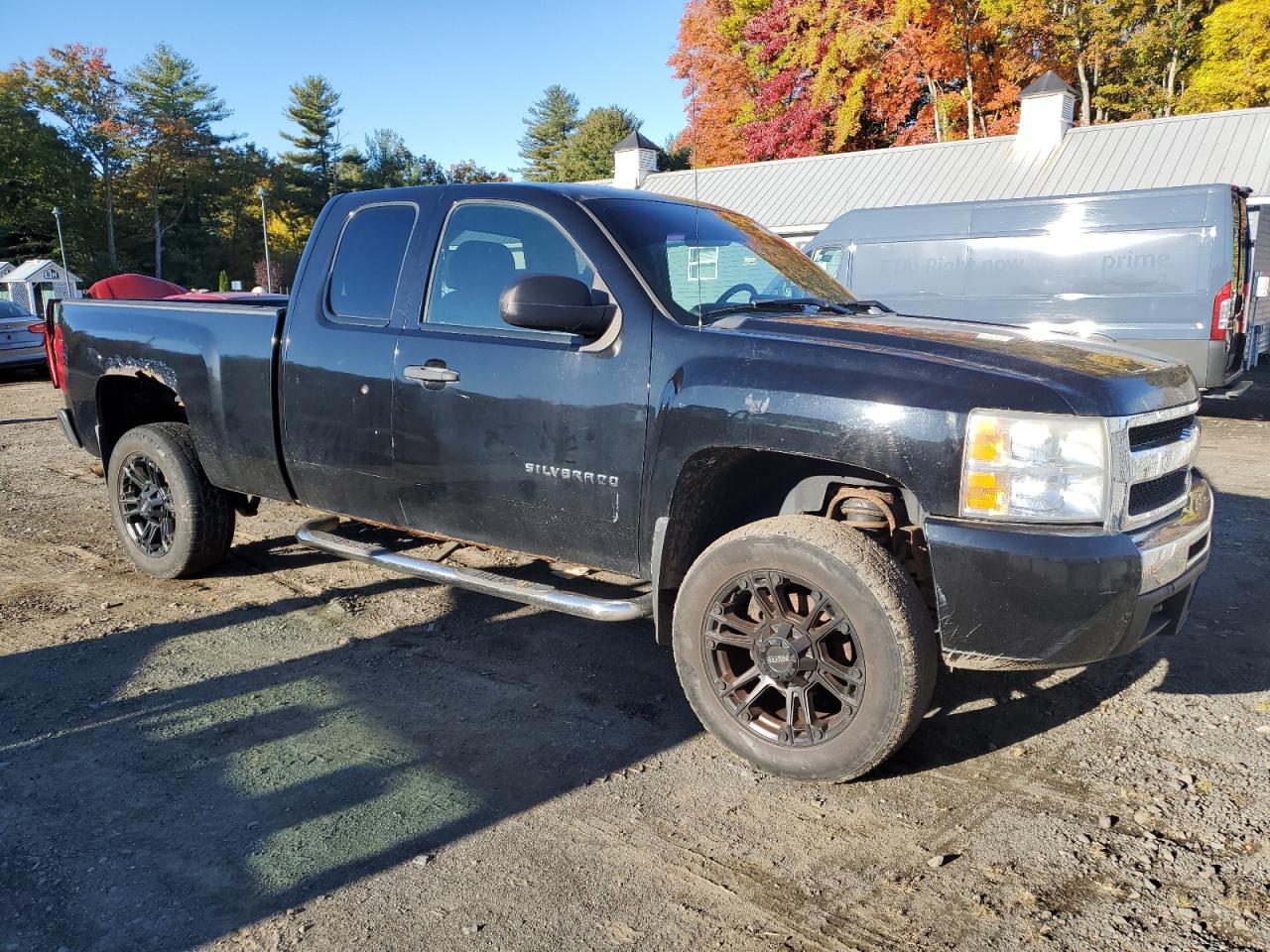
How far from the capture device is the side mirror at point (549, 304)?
325 cm

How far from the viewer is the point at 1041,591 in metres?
2.70

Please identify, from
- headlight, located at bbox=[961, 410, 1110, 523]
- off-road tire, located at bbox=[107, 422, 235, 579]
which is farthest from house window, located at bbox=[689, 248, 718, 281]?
off-road tire, located at bbox=[107, 422, 235, 579]

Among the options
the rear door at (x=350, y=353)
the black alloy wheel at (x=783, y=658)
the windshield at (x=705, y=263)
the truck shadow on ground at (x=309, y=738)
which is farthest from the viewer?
the rear door at (x=350, y=353)

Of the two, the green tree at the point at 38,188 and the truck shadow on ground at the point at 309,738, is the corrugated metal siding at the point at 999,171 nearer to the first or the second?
the truck shadow on ground at the point at 309,738

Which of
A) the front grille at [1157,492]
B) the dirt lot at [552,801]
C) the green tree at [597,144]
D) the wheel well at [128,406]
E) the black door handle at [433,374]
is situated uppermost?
the green tree at [597,144]

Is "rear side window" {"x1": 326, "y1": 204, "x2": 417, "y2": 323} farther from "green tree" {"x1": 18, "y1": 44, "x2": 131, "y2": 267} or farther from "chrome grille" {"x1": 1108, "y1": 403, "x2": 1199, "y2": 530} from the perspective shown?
"green tree" {"x1": 18, "y1": 44, "x2": 131, "y2": 267}

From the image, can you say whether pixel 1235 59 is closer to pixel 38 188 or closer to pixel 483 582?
pixel 483 582

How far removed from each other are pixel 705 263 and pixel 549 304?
82 centimetres

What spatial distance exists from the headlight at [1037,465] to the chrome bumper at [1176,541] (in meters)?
0.23

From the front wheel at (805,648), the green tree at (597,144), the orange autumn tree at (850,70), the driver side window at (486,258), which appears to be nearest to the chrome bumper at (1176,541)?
the front wheel at (805,648)

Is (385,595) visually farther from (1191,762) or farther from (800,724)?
(1191,762)

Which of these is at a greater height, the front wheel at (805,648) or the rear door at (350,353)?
the rear door at (350,353)

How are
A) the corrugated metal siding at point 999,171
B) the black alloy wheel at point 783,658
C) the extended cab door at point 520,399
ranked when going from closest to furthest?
the black alloy wheel at point 783,658 → the extended cab door at point 520,399 → the corrugated metal siding at point 999,171

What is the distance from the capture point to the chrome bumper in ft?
9.23
